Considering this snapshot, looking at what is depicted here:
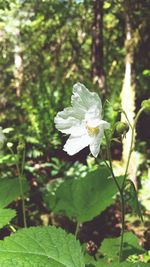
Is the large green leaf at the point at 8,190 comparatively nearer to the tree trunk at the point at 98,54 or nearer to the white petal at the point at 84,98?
the white petal at the point at 84,98

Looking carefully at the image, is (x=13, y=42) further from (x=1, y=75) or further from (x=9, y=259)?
→ (x=9, y=259)

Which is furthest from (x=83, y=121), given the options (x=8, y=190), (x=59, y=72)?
(x=59, y=72)

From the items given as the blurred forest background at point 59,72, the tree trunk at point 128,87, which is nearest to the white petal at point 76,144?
the blurred forest background at point 59,72

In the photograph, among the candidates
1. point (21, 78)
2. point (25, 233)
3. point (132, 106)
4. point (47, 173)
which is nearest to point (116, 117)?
point (132, 106)

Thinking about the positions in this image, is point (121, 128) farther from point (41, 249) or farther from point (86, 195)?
point (86, 195)

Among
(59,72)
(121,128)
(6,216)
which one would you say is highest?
(59,72)

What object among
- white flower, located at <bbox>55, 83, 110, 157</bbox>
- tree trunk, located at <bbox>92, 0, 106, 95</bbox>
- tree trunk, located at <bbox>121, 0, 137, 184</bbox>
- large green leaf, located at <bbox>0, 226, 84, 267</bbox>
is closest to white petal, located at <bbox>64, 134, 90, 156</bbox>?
white flower, located at <bbox>55, 83, 110, 157</bbox>
